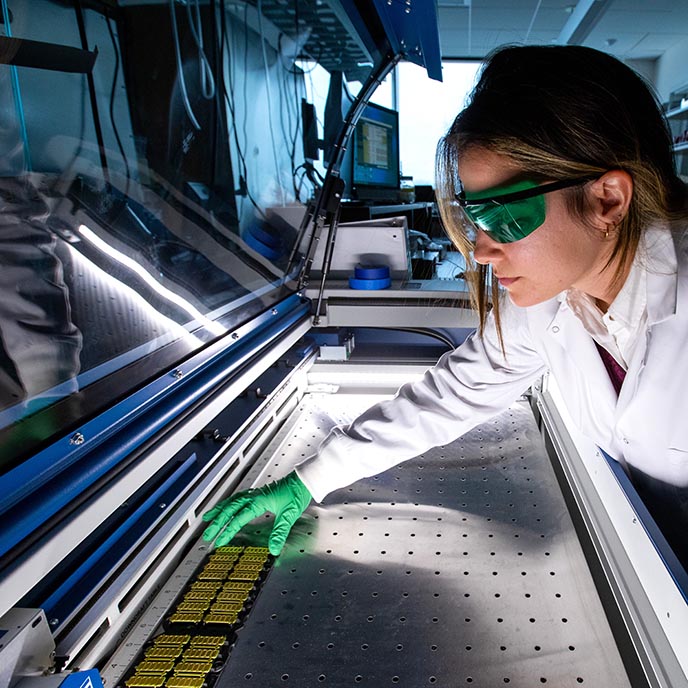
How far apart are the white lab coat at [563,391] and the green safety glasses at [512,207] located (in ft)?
0.91

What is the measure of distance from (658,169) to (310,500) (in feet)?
3.37

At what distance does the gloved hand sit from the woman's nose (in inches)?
25.8

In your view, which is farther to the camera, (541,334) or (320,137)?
(320,137)

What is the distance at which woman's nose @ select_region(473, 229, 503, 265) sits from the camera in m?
1.04

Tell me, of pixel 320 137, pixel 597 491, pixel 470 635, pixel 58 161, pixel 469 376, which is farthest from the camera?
pixel 320 137

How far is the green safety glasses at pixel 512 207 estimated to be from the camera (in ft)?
3.02

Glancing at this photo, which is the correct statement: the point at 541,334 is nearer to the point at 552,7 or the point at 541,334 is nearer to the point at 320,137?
the point at 320,137

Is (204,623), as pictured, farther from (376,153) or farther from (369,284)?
(376,153)

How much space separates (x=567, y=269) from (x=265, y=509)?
83 centimetres

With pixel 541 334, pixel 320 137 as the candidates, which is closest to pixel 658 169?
pixel 541 334

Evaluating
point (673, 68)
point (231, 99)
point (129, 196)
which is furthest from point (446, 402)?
point (673, 68)

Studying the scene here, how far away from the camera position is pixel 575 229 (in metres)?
0.97

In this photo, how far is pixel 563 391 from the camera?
132 cm

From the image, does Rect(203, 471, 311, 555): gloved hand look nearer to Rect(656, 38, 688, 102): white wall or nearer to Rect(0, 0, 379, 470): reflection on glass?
Rect(0, 0, 379, 470): reflection on glass
